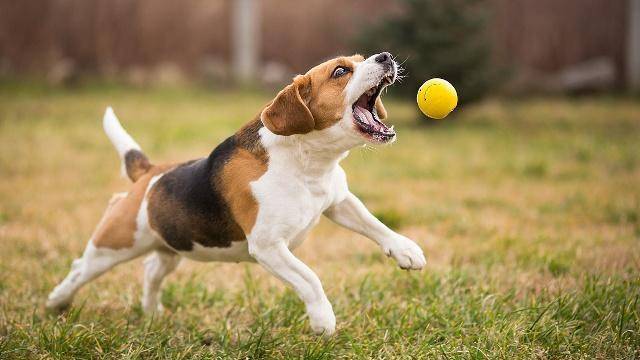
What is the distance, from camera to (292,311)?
395 cm

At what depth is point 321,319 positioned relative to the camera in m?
3.31

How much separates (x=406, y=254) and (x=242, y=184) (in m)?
0.85

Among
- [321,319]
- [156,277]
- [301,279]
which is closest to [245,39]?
[156,277]

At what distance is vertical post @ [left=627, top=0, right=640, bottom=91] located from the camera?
14312 mm

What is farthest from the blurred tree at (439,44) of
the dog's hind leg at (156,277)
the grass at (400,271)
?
the dog's hind leg at (156,277)

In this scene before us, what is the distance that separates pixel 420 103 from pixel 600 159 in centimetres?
551

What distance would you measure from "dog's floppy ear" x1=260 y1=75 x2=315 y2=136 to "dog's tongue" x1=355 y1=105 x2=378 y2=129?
0.77 feet

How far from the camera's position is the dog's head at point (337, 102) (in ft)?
11.0

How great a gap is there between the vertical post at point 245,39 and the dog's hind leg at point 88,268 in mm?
11935

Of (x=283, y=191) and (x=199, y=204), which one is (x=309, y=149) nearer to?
(x=283, y=191)

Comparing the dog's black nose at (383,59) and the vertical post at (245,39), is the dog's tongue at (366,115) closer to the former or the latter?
the dog's black nose at (383,59)

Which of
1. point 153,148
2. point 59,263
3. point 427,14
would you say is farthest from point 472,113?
point 59,263

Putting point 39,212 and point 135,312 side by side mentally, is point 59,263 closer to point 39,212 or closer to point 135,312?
point 135,312

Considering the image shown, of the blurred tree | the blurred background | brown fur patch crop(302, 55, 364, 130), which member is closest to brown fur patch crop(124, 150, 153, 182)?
brown fur patch crop(302, 55, 364, 130)
